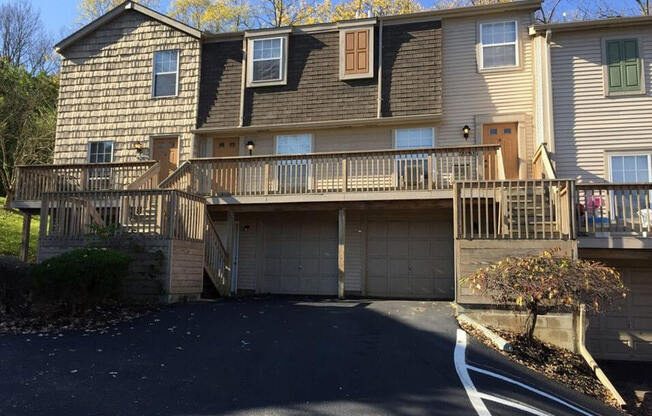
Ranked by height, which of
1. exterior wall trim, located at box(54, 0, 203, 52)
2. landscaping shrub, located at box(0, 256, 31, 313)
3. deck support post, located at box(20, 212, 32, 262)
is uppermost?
exterior wall trim, located at box(54, 0, 203, 52)

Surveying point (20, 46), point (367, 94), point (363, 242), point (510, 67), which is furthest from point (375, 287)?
point (20, 46)

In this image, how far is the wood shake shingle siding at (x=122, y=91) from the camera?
14.9 meters

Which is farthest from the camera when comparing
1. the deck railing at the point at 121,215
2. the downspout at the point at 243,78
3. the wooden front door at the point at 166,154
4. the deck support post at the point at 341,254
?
the wooden front door at the point at 166,154

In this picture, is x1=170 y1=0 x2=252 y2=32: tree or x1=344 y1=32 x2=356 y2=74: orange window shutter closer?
x1=344 y1=32 x2=356 y2=74: orange window shutter

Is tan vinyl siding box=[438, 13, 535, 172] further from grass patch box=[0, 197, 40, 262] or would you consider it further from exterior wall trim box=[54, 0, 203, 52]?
grass patch box=[0, 197, 40, 262]

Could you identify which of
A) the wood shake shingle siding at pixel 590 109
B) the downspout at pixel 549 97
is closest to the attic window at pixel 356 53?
the downspout at pixel 549 97

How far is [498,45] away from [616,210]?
5.40m

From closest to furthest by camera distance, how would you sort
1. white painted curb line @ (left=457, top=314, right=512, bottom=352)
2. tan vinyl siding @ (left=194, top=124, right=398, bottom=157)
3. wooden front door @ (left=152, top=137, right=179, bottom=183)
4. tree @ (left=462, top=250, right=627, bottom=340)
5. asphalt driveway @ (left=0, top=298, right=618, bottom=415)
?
asphalt driveway @ (left=0, top=298, right=618, bottom=415) → white painted curb line @ (left=457, top=314, right=512, bottom=352) → tree @ (left=462, top=250, right=627, bottom=340) → tan vinyl siding @ (left=194, top=124, right=398, bottom=157) → wooden front door @ (left=152, top=137, right=179, bottom=183)

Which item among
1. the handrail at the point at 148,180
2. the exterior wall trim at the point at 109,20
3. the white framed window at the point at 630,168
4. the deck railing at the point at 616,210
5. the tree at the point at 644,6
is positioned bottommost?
the deck railing at the point at 616,210

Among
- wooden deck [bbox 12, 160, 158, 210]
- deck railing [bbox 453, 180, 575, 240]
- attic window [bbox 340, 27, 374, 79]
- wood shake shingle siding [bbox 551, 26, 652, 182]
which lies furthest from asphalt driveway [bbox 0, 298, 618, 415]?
attic window [bbox 340, 27, 374, 79]

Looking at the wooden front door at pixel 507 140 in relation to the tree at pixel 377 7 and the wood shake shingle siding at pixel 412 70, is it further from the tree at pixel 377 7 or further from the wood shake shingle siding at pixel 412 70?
the tree at pixel 377 7

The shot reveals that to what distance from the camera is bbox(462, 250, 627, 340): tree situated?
24.4 feet

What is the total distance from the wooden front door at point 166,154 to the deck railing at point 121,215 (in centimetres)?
380

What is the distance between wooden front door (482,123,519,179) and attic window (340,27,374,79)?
349cm
